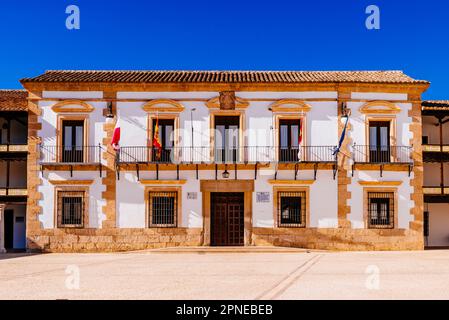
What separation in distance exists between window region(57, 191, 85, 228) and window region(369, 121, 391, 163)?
10.5 metres

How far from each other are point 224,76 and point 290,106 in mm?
2861

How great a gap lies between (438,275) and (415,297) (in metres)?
3.84

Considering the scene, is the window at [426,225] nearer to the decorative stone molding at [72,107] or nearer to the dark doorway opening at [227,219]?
the dark doorway opening at [227,219]

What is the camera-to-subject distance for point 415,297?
30.5 ft

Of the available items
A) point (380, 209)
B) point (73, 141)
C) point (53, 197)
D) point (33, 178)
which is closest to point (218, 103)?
point (73, 141)

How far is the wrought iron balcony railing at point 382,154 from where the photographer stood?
73.8ft

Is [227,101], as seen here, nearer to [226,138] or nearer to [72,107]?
[226,138]

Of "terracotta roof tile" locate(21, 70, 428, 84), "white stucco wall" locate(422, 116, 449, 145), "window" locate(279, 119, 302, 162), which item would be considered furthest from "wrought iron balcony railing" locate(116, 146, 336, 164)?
"white stucco wall" locate(422, 116, 449, 145)

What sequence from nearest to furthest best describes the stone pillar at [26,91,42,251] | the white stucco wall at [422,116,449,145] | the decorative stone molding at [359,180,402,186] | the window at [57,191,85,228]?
the stone pillar at [26,91,42,251] → the window at [57,191,85,228] → the decorative stone molding at [359,180,402,186] → the white stucco wall at [422,116,449,145]

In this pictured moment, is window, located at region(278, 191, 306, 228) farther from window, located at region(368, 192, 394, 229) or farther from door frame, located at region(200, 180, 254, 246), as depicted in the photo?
window, located at region(368, 192, 394, 229)

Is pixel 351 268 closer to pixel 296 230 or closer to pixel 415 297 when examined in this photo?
pixel 415 297

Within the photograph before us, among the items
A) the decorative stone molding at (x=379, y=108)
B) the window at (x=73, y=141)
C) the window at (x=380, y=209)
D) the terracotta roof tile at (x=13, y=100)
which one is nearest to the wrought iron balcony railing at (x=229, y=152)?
the window at (x=73, y=141)

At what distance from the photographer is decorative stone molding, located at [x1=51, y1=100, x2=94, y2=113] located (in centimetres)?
2245
